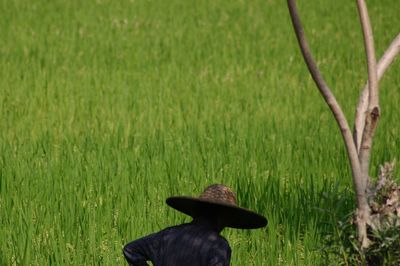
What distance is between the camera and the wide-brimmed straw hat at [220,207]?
132 inches

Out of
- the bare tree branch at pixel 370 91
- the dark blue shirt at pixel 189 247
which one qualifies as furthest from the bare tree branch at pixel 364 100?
the dark blue shirt at pixel 189 247

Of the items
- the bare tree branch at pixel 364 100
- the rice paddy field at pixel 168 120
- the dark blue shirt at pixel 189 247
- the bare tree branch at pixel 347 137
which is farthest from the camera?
the rice paddy field at pixel 168 120

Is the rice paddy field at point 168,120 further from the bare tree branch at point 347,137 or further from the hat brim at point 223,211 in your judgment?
the hat brim at point 223,211

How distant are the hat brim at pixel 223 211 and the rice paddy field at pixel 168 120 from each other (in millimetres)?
301

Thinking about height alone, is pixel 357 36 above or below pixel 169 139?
above

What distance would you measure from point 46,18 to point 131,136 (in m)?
5.38

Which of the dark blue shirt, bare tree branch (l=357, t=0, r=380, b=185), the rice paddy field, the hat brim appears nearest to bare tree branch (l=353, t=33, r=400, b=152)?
bare tree branch (l=357, t=0, r=380, b=185)

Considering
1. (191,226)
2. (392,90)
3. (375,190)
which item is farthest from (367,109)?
(392,90)

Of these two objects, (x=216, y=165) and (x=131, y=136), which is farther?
(x=131, y=136)

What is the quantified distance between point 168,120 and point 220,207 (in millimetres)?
4857

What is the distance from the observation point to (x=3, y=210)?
5680 mm

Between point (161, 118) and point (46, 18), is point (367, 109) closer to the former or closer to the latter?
point (161, 118)

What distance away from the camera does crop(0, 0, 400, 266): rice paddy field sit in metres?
5.39

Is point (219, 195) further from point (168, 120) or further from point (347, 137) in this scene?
point (168, 120)
